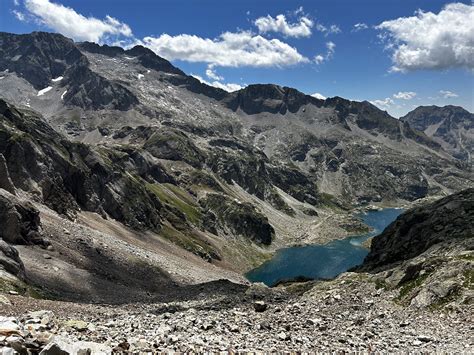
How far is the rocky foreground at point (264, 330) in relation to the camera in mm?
18672

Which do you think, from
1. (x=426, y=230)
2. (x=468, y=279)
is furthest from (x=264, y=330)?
(x=426, y=230)

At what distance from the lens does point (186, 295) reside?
69.8m

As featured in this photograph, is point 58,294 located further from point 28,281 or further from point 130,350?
point 130,350

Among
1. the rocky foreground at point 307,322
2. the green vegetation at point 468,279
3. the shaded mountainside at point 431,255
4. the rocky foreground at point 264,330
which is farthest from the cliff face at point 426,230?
the rocky foreground at point 264,330

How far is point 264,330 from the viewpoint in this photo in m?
28.6

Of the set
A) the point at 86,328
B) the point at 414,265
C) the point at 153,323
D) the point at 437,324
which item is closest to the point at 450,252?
the point at 414,265

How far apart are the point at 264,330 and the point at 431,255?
31836mm

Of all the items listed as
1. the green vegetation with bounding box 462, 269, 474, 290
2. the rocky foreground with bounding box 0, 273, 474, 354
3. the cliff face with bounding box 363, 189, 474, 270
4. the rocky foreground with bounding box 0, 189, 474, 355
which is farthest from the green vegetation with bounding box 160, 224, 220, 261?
the green vegetation with bounding box 462, 269, 474, 290

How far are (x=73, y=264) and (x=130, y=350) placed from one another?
75.8m

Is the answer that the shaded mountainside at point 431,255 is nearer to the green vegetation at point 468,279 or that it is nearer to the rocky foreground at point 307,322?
the green vegetation at point 468,279

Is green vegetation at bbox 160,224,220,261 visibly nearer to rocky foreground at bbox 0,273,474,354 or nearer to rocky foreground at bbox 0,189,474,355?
rocky foreground at bbox 0,189,474,355

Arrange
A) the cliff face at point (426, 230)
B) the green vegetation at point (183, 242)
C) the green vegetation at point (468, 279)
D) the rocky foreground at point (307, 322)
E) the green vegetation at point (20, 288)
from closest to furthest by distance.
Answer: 1. the rocky foreground at point (307, 322)
2. the green vegetation at point (468, 279)
3. the green vegetation at point (20, 288)
4. the cliff face at point (426, 230)
5. the green vegetation at point (183, 242)

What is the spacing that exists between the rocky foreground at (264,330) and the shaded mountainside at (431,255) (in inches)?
88.7

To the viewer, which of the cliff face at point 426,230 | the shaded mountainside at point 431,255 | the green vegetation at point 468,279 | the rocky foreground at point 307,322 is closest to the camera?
the rocky foreground at point 307,322
